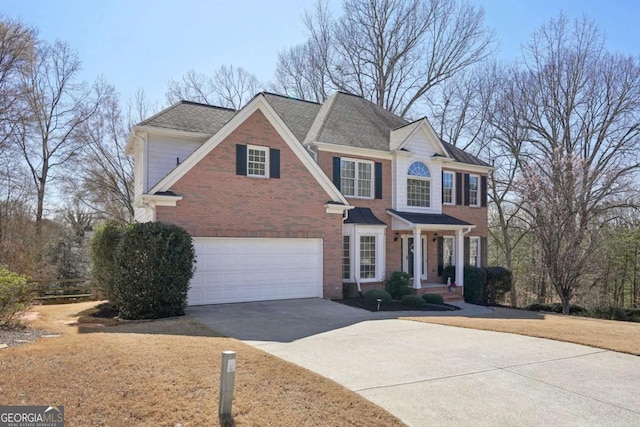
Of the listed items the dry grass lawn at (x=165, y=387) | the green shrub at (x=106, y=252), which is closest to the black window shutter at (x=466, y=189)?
the green shrub at (x=106, y=252)

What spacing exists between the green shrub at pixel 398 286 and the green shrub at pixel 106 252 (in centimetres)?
1061

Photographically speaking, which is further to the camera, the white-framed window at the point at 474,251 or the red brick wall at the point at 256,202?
the white-framed window at the point at 474,251

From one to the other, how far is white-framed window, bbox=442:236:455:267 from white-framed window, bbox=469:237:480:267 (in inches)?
52.4

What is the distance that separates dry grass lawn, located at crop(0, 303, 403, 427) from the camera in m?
4.55

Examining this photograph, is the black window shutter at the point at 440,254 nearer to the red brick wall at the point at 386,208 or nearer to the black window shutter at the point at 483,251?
the red brick wall at the point at 386,208

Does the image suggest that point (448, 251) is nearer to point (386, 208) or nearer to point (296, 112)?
point (386, 208)

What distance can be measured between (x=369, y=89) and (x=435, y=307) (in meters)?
21.6

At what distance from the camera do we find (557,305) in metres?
19.8

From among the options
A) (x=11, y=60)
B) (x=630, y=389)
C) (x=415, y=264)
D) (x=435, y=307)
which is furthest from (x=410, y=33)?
(x=630, y=389)

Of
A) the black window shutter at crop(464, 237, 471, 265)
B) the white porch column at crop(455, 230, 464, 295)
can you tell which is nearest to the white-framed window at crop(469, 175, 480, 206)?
the black window shutter at crop(464, 237, 471, 265)

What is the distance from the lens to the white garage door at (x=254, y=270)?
13406 mm

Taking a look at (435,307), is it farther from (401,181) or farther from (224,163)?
(224,163)

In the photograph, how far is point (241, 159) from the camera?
14.2 metres

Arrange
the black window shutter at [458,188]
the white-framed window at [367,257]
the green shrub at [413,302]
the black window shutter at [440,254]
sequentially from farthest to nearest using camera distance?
the black window shutter at [458,188]
the black window shutter at [440,254]
the white-framed window at [367,257]
the green shrub at [413,302]
